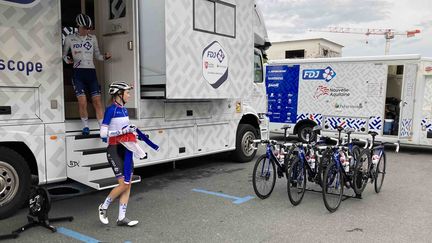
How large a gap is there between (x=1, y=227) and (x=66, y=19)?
161 inches

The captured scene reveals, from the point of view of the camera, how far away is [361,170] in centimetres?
622

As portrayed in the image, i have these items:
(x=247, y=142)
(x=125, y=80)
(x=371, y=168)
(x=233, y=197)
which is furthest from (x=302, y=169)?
(x=247, y=142)

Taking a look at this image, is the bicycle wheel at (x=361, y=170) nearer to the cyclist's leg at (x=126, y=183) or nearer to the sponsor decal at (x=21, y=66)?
the cyclist's leg at (x=126, y=183)

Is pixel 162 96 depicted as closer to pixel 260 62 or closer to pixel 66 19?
pixel 66 19

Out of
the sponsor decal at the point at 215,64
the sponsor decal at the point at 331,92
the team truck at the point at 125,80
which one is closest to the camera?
the team truck at the point at 125,80

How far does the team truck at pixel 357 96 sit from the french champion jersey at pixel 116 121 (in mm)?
8820

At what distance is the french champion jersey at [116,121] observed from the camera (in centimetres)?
475

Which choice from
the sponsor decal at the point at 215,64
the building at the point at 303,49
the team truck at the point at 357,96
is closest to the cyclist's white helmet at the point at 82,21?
the sponsor decal at the point at 215,64

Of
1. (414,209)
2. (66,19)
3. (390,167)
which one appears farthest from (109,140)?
(390,167)

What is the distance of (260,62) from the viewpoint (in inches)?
398

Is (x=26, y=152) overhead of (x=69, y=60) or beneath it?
beneath

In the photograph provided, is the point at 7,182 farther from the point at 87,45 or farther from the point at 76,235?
the point at 87,45

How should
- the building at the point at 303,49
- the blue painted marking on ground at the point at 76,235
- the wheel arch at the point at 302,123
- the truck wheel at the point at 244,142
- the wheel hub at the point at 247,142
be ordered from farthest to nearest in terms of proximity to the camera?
1. the building at the point at 303,49
2. the wheel arch at the point at 302,123
3. the wheel hub at the point at 247,142
4. the truck wheel at the point at 244,142
5. the blue painted marking on ground at the point at 76,235

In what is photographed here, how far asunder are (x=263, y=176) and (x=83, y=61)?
3377mm
